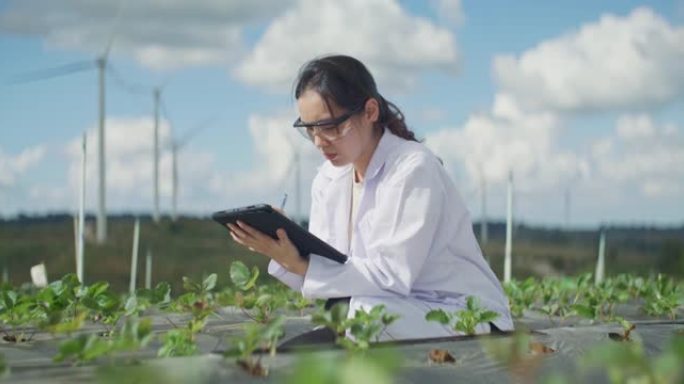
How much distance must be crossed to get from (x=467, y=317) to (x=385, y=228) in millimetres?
413

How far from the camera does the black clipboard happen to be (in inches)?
139

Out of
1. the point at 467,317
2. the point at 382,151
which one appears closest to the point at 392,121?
the point at 382,151

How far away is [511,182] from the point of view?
30.5 ft

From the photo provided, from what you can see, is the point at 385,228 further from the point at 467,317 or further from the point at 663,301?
the point at 663,301

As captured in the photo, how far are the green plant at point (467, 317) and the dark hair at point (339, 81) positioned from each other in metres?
0.78

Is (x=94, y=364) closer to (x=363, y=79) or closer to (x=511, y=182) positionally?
(x=363, y=79)

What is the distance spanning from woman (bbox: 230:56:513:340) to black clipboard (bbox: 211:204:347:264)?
0.09ft

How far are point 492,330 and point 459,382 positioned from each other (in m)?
0.81

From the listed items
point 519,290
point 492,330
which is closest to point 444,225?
point 492,330

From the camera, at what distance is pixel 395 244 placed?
11.7ft

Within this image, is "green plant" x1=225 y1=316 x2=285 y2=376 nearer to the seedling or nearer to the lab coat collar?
the lab coat collar

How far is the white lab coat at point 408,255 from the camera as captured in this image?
3.59m

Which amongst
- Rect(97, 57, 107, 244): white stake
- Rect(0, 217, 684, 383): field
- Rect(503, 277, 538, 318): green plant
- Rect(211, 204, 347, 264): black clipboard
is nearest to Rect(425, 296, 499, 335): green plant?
Rect(0, 217, 684, 383): field

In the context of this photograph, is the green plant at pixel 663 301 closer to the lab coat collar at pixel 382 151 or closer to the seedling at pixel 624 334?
the seedling at pixel 624 334
